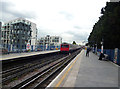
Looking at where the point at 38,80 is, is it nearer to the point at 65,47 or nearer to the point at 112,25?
the point at 112,25

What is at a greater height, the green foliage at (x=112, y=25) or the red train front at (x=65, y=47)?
the green foliage at (x=112, y=25)

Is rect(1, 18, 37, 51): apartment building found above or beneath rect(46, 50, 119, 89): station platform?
above

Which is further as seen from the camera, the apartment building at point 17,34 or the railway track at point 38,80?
the apartment building at point 17,34

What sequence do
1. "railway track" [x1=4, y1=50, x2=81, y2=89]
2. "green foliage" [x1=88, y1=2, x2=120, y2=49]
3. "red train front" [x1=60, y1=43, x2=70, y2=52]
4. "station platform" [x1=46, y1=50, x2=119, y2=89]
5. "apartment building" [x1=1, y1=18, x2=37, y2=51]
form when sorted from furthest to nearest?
"apartment building" [x1=1, y1=18, x2=37, y2=51]
"red train front" [x1=60, y1=43, x2=70, y2=52]
"railway track" [x1=4, y1=50, x2=81, y2=89]
"green foliage" [x1=88, y1=2, x2=120, y2=49]
"station platform" [x1=46, y1=50, x2=119, y2=89]

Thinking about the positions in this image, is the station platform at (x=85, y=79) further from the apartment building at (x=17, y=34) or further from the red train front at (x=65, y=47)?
the apartment building at (x=17, y=34)

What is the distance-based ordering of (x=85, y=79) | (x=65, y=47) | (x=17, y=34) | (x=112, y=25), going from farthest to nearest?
(x=17, y=34) < (x=65, y=47) < (x=112, y=25) < (x=85, y=79)

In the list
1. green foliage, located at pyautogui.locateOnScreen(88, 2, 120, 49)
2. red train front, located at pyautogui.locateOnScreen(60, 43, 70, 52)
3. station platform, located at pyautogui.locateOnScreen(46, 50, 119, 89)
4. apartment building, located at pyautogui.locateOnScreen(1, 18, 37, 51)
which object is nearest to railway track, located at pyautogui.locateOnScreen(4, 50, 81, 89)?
station platform, located at pyautogui.locateOnScreen(46, 50, 119, 89)

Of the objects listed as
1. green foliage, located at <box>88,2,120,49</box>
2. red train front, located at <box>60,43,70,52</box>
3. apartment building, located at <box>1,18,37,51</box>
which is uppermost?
apartment building, located at <box>1,18,37,51</box>

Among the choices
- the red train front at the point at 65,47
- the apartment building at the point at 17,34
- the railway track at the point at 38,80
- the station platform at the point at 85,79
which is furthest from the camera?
the apartment building at the point at 17,34

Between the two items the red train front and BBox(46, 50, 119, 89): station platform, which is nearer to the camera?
BBox(46, 50, 119, 89): station platform

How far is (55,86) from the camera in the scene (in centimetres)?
462

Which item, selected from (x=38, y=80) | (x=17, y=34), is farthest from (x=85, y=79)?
(x=17, y=34)

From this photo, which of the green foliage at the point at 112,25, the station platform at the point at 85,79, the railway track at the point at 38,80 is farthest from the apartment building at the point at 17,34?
the station platform at the point at 85,79

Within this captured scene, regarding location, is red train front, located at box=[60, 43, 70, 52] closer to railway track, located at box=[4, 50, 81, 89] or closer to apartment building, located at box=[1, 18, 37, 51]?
railway track, located at box=[4, 50, 81, 89]
